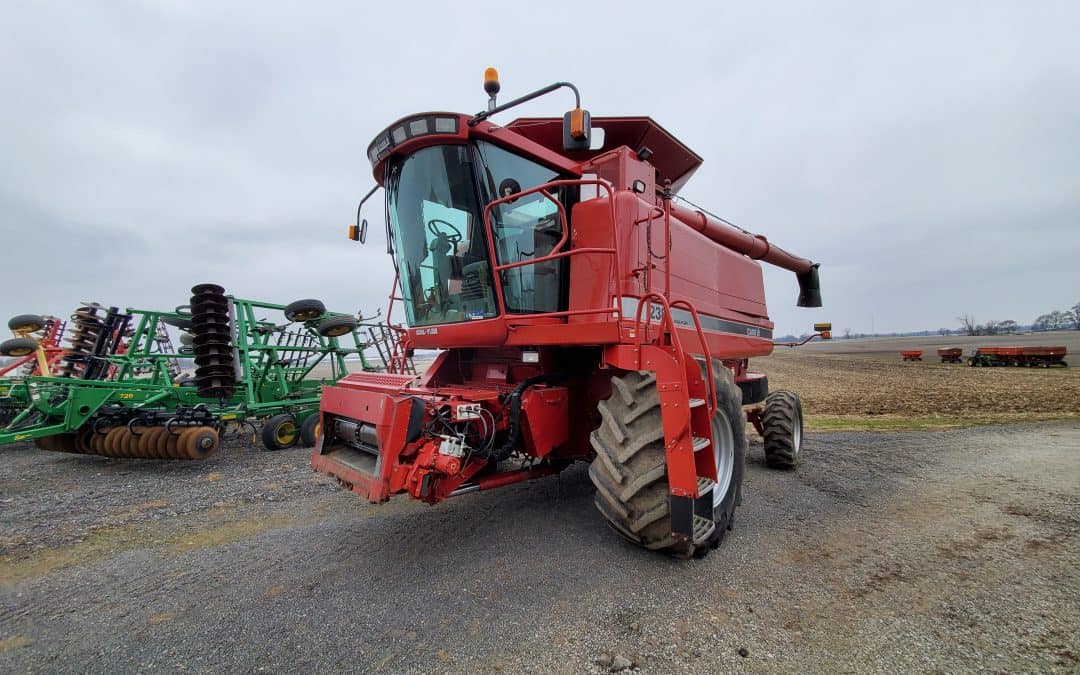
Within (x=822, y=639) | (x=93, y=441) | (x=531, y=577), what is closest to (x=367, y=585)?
(x=531, y=577)

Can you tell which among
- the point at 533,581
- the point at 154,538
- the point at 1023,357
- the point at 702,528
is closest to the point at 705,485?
the point at 702,528

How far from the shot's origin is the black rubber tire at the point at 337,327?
28.9 feet

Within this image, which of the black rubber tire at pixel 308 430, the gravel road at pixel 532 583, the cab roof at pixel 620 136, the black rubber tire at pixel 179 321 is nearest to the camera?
the gravel road at pixel 532 583

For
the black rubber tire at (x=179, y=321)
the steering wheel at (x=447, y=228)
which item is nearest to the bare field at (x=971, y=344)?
the steering wheel at (x=447, y=228)

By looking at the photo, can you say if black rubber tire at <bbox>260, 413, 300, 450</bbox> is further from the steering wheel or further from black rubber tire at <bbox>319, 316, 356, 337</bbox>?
the steering wheel

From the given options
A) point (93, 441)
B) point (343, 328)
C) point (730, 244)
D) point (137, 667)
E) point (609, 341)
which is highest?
point (730, 244)

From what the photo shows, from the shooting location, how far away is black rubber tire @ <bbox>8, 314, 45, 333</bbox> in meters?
9.64

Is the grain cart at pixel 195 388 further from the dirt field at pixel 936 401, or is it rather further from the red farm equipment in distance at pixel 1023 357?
the red farm equipment in distance at pixel 1023 357

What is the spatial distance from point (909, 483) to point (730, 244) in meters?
3.46

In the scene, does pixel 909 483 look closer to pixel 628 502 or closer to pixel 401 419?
pixel 628 502

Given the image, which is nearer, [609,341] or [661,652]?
[661,652]

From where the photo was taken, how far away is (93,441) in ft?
22.4

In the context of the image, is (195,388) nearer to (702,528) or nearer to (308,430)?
(308,430)

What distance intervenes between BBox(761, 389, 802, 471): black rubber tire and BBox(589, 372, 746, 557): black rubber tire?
298 centimetres
